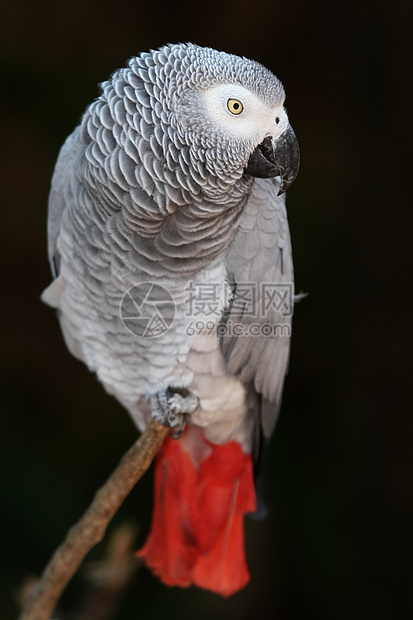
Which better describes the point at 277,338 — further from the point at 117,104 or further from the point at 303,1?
the point at 303,1

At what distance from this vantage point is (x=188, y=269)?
1130mm

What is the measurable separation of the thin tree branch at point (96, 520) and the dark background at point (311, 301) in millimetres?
606

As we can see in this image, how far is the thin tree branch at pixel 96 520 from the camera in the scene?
1.27 meters

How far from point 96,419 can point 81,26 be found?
53.7 inches

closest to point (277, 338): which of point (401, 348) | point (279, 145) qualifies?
point (279, 145)

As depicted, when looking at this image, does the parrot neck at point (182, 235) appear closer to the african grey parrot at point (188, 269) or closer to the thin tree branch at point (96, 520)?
the african grey parrot at point (188, 269)

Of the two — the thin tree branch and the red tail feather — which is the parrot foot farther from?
the red tail feather

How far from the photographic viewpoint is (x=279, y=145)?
103 centimetres

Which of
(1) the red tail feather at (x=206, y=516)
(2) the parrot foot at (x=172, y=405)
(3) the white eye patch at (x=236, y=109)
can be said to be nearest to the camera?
(3) the white eye patch at (x=236, y=109)

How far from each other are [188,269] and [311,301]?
104 cm

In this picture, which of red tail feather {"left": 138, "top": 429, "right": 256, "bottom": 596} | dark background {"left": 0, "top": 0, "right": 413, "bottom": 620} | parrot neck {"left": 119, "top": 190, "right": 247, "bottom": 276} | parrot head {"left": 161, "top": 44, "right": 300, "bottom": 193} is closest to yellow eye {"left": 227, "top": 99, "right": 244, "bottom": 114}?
parrot head {"left": 161, "top": 44, "right": 300, "bottom": 193}

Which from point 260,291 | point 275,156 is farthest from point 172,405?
point 275,156

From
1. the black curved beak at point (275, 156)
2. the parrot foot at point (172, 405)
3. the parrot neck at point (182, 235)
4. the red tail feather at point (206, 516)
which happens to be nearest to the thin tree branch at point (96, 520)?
the parrot foot at point (172, 405)

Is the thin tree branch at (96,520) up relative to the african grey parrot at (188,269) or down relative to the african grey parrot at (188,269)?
down
